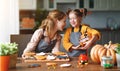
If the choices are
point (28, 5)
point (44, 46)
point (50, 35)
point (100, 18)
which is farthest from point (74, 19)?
point (100, 18)

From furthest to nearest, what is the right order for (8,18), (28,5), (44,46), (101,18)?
(101,18) → (28,5) → (8,18) → (44,46)

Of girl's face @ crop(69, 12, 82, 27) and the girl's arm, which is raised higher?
girl's face @ crop(69, 12, 82, 27)

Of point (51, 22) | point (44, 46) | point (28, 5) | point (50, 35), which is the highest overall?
point (28, 5)

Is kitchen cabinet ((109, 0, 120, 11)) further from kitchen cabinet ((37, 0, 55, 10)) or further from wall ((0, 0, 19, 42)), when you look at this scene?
wall ((0, 0, 19, 42))

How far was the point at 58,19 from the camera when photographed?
8.58 ft

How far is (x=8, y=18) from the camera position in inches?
141

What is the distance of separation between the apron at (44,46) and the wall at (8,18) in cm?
111

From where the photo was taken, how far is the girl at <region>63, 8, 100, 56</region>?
2.52 m

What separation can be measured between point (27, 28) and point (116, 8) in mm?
1810

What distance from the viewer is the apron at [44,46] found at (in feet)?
8.45

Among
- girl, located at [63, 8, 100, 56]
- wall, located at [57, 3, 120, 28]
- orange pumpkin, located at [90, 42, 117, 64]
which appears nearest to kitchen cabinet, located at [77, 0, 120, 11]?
wall, located at [57, 3, 120, 28]

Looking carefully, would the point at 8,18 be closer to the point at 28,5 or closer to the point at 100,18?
the point at 28,5

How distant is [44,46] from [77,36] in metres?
0.34

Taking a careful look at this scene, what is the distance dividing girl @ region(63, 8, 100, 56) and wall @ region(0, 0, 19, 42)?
1.13 m
